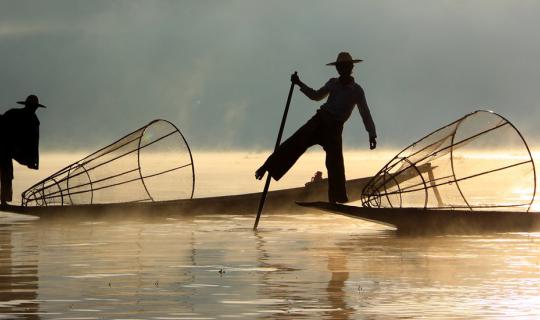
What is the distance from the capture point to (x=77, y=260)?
54.7 feet

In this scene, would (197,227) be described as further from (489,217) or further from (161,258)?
(161,258)

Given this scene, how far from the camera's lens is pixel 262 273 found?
49.1 feet

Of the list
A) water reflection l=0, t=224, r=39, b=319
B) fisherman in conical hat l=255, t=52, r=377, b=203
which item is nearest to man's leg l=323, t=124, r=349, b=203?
fisherman in conical hat l=255, t=52, r=377, b=203

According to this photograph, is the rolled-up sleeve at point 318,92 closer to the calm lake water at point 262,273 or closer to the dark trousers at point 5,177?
the calm lake water at point 262,273

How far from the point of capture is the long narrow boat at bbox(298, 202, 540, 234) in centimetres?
2119

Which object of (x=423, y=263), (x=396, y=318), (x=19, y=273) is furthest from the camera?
(x=423, y=263)

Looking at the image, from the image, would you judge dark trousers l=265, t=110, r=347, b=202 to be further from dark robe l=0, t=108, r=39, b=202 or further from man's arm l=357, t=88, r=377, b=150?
dark robe l=0, t=108, r=39, b=202

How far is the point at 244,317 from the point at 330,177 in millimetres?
9861

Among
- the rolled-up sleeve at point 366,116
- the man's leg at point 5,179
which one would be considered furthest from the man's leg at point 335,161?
the man's leg at point 5,179

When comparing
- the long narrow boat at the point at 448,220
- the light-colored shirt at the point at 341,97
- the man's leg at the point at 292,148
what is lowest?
the long narrow boat at the point at 448,220

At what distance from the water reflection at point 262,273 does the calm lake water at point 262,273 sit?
13 mm

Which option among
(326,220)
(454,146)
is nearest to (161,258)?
Result: (454,146)

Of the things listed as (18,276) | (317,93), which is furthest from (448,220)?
(18,276)

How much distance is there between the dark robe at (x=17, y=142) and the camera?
24781 mm
